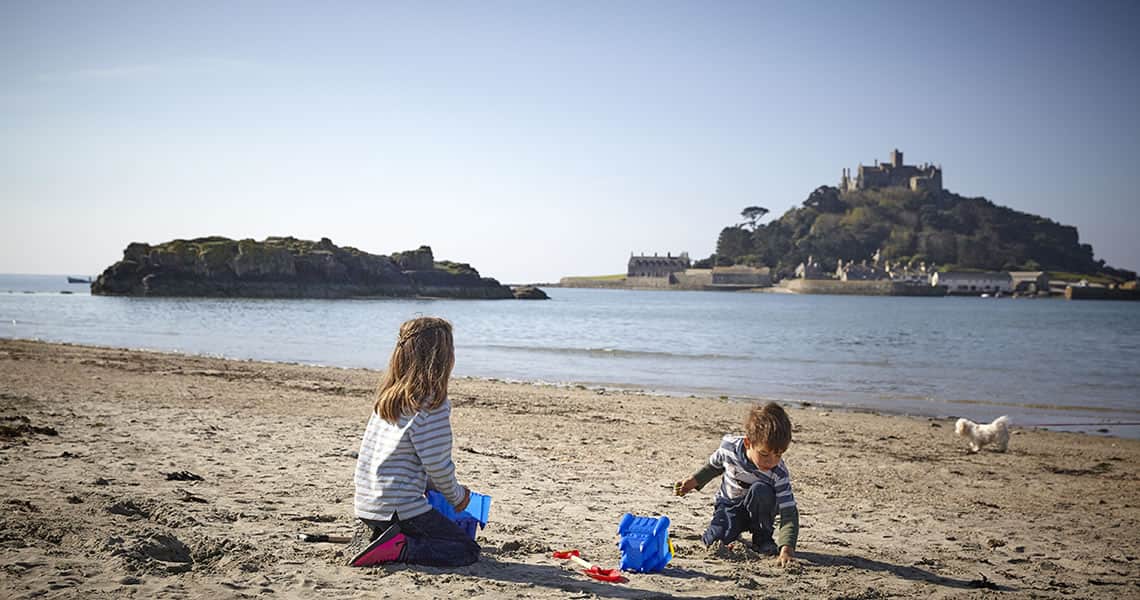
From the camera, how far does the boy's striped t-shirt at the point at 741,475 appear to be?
537cm

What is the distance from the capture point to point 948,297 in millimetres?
180500

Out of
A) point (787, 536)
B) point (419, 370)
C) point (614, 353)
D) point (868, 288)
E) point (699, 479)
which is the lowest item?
point (614, 353)

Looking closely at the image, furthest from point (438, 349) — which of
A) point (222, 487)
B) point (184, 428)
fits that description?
point (184, 428)

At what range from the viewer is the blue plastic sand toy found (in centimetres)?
491

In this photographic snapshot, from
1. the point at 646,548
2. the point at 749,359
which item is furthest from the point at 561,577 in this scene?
the point at 749,359

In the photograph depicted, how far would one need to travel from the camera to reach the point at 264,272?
89.3m

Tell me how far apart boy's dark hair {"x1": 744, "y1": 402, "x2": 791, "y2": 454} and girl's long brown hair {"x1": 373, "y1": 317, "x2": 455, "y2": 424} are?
2.07 m

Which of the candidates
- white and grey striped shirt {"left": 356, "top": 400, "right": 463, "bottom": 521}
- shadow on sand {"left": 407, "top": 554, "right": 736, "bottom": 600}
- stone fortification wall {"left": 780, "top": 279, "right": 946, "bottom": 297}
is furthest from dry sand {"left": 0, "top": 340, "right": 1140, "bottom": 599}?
stone fortification wall {"left": 780, "top": 279, "right": 946, "bottom": 297}

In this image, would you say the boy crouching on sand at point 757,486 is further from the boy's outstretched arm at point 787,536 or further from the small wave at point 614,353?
the small wave at point 614,353

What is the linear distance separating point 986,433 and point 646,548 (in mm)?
7726

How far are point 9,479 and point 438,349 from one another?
13.3 ft

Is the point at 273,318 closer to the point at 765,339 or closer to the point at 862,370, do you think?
the point at 765,339

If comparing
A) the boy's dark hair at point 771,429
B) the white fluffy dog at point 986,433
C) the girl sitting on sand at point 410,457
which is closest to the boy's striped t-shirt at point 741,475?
the boy's dark hair at point 771,429

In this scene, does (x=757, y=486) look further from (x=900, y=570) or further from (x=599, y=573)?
(x=599, y=573)
